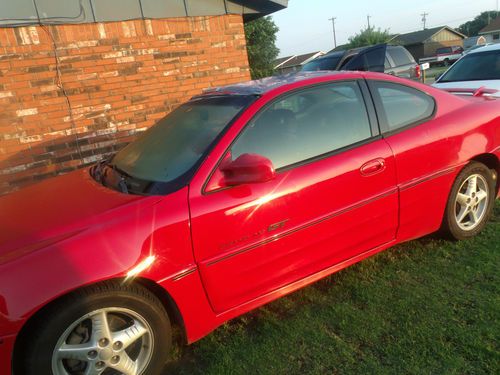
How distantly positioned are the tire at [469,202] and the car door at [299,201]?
69 centimetres

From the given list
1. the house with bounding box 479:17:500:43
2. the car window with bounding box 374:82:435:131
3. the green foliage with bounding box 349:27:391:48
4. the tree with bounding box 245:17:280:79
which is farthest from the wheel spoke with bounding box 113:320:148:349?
the house with bounding box 479:17:500:43

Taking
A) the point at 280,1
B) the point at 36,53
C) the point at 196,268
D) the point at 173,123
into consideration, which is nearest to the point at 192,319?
the point at 196,268

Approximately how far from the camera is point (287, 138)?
2.67 metres

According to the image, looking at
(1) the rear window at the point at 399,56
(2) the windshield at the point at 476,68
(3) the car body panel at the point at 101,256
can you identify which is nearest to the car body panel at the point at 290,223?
(3) the car body panel at the point at 101,256

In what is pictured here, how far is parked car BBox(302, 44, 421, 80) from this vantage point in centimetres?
1077

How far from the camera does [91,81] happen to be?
4980 millimetres

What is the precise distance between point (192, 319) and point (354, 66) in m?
9.88

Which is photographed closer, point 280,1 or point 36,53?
point 36,53

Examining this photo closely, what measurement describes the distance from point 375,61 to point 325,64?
129 centimetres

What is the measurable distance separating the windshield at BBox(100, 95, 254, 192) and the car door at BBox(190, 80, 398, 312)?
178 millimetres

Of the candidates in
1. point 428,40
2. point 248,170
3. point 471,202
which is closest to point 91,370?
point 248,170

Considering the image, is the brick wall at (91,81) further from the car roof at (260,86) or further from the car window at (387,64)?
the car window at (387,64)

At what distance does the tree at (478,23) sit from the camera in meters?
87.6

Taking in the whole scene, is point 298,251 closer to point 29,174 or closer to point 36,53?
point 29,174
